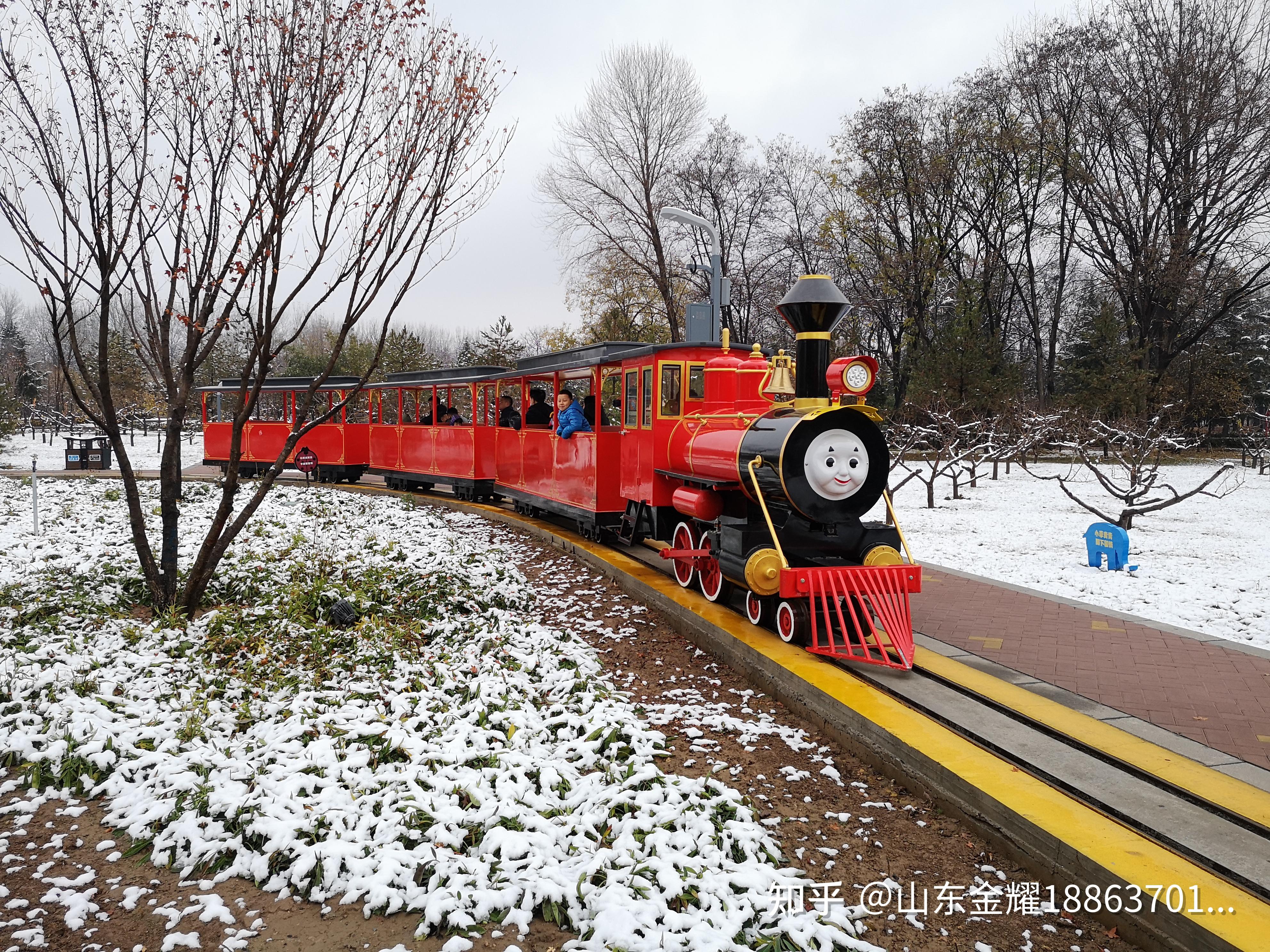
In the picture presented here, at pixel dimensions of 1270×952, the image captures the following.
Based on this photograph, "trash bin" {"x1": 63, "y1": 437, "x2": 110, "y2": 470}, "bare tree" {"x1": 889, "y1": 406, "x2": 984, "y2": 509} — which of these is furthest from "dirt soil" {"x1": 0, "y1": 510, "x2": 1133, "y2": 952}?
"trash bin" {"x1": 63, "y1": 437, "x2": 110, "y2": 470}

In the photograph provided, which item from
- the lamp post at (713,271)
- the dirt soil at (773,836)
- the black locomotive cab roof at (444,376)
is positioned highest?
the lamp post at (713,271)

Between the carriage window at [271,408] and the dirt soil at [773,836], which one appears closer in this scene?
the dirt soil at [773,836]

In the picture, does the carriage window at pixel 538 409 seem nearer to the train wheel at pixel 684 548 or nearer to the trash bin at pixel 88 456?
the train wheel at pixel 684 548

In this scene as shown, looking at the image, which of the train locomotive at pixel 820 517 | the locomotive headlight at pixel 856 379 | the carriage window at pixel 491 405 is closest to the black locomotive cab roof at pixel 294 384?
the carriage window at pixel 491 405

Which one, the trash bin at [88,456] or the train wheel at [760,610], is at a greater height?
the trash bin at [88,456]

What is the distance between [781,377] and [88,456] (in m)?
21.4

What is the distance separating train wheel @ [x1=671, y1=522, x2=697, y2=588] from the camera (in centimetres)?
798

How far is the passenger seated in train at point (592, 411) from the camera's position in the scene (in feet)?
32.6

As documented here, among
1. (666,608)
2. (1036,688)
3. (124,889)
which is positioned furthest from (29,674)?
(1036,688)

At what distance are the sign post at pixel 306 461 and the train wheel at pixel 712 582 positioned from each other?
9734 millimetres

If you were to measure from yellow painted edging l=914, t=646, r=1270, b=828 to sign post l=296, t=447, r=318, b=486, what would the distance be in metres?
12.6

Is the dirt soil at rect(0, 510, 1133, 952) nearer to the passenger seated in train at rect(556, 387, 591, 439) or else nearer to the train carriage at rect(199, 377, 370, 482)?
the passenger seated in train at rect(556, 387, 591, 439)

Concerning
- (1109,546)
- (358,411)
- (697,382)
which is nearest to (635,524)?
(697,382)

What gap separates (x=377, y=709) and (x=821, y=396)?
410 centimetres
